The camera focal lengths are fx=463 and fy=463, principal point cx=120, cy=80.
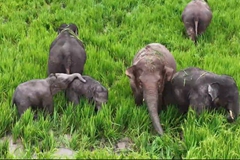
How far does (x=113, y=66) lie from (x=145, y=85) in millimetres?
1312

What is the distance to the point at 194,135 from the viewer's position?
474 cm

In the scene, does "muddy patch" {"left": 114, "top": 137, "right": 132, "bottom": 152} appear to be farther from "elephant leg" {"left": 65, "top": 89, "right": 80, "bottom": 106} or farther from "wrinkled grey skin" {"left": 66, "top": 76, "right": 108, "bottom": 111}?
"elephant leg" {"left": 65, "top": 89, "right": 80, "bottom": 106}

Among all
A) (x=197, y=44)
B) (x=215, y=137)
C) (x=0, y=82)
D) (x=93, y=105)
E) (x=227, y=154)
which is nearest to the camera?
(x=227, y=154)

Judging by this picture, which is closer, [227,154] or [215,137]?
[227,154]

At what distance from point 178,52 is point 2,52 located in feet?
8.69

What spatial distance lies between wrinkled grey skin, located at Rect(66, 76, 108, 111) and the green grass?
113mm

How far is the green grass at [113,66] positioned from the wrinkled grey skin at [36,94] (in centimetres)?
14

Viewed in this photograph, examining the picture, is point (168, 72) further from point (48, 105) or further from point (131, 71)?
point (48, 105)

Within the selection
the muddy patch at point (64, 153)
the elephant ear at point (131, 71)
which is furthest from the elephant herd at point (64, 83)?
the muddy patch at point (64, 153)

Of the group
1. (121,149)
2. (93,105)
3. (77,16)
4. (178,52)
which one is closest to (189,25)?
(178,52)

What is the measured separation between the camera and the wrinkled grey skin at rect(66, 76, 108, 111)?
546cm

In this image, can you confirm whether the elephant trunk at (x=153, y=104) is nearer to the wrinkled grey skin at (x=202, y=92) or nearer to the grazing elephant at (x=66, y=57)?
the wrinkled grey skin at (x=202, y=92)

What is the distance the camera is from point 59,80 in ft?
18.1

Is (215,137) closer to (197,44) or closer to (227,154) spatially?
(227,154)
